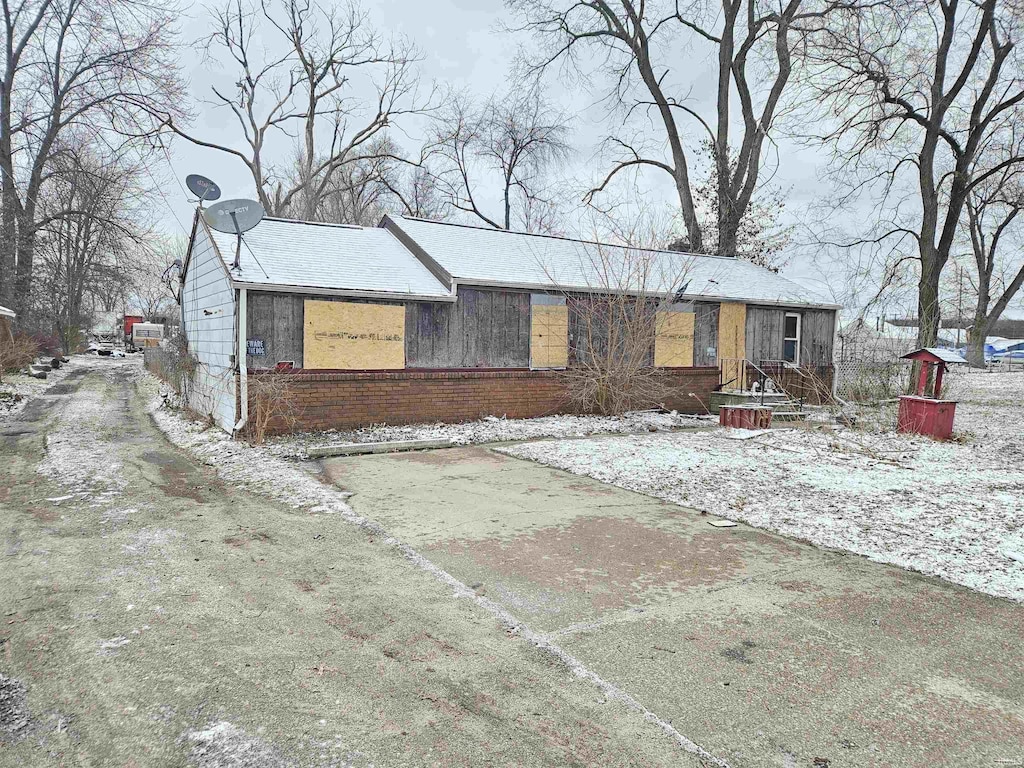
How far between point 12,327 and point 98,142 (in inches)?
376

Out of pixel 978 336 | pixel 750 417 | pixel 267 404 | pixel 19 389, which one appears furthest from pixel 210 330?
pixel 978 336

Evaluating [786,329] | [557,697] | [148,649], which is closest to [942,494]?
[557,697]

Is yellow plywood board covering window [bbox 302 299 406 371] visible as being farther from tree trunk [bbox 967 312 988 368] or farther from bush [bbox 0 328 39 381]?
tree trunk [bbox 967 312 988 368]

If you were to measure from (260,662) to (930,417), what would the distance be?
10954mm

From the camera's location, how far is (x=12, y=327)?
83.2ft

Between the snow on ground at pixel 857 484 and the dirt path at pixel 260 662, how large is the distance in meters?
3.39

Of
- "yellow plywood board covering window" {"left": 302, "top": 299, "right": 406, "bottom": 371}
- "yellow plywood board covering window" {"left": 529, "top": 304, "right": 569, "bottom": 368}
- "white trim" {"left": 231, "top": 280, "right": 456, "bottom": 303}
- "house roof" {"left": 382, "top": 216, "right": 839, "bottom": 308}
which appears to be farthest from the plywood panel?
"yellow plywood board covering window" {"left": 302, "top": 299, "right": 406, "bottom": 371}

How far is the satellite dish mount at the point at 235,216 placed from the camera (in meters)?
10.0

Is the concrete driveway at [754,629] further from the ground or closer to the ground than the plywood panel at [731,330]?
closer to the ground

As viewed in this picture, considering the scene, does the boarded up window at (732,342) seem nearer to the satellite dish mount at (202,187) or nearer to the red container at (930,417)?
the red container at (930,417)

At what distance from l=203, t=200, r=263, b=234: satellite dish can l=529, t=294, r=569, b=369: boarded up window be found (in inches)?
216

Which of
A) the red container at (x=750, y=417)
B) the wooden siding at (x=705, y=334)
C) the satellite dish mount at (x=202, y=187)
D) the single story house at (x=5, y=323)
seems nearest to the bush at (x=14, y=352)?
the single story house at (x=5, y=323)

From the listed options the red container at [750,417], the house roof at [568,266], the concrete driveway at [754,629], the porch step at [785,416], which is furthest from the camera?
the house roof at [568,266]

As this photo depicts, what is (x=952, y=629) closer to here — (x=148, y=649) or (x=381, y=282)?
(x=148, y=649)
